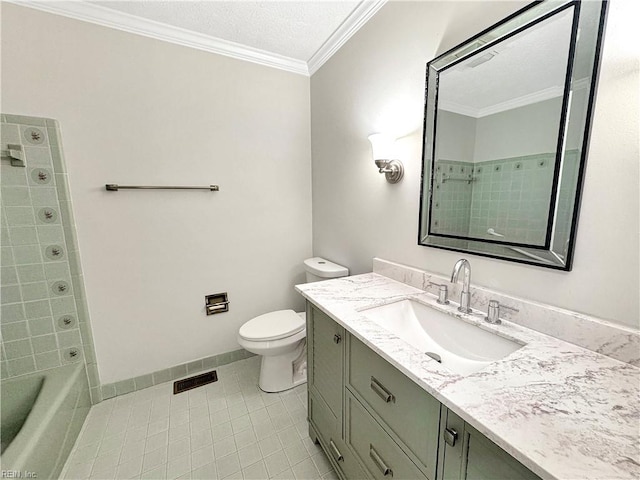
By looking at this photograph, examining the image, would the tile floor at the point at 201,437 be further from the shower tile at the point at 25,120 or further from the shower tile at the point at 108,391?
the shower tile at the point at 25,120

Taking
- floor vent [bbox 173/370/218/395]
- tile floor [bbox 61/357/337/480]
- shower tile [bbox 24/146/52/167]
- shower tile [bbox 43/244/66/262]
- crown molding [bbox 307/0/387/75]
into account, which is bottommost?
tile floor [bbox 61/357/337/480]

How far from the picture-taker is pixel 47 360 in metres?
1.60

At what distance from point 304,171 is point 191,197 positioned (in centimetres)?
92

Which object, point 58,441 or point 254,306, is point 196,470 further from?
point 254,306

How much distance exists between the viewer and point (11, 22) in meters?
1.38

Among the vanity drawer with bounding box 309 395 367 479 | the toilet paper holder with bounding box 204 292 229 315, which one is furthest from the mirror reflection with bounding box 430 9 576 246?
the toilet paper holder with bounding box 204 292 229 315

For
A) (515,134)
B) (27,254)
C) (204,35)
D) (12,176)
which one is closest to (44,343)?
(27,254)

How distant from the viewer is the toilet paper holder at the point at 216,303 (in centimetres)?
204

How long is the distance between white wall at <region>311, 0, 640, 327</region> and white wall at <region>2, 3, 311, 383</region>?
14.4 inches

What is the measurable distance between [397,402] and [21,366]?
211 centimetres

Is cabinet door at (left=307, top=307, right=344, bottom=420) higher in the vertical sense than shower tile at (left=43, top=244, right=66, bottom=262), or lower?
lower

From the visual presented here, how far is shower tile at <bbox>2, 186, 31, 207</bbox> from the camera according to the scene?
4.66 feet

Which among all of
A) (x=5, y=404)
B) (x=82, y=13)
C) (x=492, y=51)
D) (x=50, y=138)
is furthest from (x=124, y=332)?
(x=492, y=51)

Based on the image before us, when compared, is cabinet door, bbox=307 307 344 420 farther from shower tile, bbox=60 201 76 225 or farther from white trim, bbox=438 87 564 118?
shower tile, bbox=60 201 76 225
